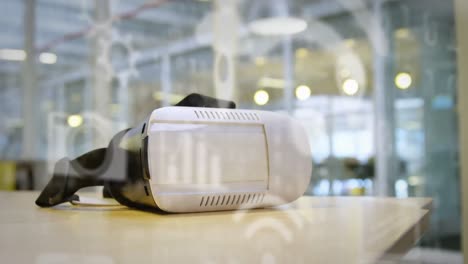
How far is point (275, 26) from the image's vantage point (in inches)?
134

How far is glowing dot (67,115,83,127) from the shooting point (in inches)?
158

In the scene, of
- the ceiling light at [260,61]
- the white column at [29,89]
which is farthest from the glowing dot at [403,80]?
the white column at [29,89]

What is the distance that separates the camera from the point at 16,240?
36 cm

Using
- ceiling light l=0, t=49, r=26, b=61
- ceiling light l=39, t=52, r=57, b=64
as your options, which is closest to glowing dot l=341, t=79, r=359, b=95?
ceiling light l=39, t=52, r=57, b=64

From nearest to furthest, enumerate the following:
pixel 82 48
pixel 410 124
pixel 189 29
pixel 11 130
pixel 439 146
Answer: pixel 439 146
pixel 410 124
pixel 189 29
pixel 82 48
pixel 11 130

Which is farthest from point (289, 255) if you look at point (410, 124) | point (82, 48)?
point (82, 48)

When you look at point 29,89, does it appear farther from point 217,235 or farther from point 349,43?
point 217,235

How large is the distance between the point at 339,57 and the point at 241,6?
2.15ft

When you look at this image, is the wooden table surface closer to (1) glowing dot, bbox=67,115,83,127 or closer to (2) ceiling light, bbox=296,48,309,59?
(2) ceiling light, bbox=296,48,309,59

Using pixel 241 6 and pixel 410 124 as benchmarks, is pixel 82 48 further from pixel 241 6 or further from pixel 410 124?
pixel 410 124

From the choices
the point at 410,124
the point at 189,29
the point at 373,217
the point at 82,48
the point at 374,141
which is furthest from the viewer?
the point at 82,48

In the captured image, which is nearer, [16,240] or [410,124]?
[16,240]

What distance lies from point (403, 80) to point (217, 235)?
246 cm

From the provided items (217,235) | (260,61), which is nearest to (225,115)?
(217,235)
